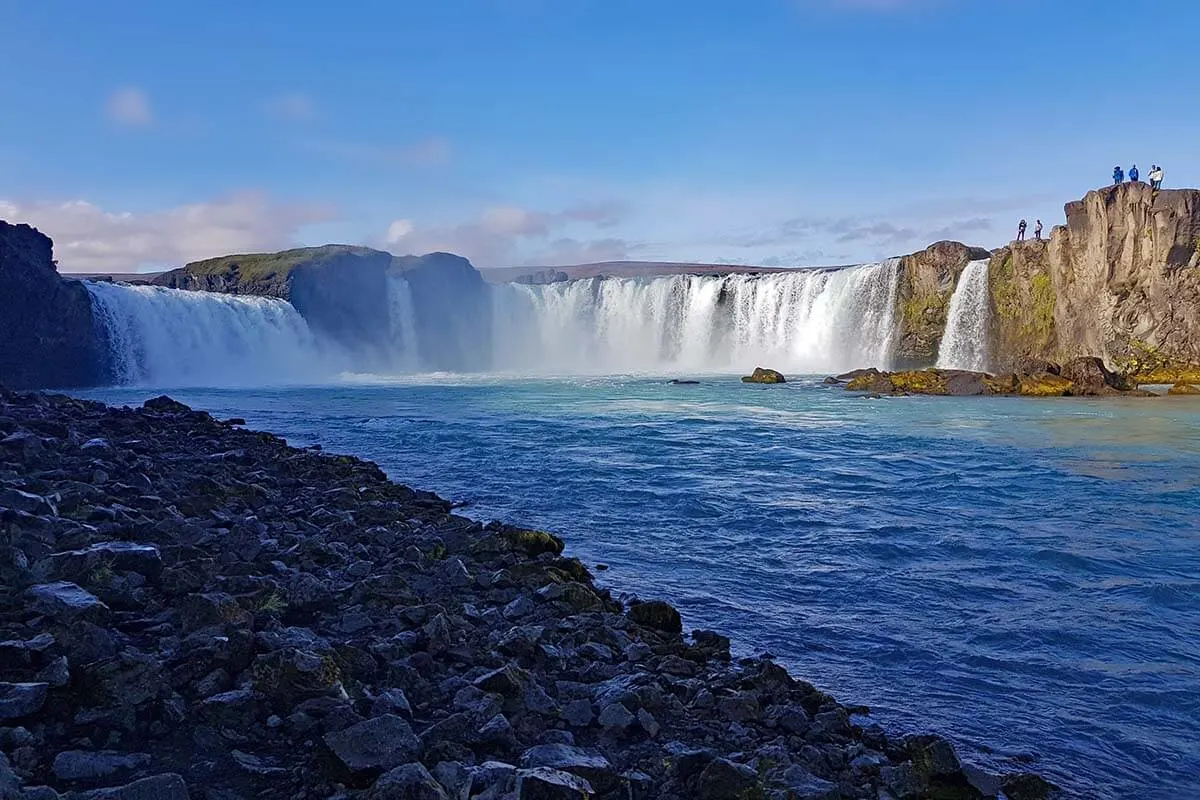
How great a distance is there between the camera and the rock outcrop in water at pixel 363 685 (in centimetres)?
342

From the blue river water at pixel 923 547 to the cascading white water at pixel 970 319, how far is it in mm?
24697

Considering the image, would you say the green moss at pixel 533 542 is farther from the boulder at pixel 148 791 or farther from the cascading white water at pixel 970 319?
the cascading white water at pixel 970 319

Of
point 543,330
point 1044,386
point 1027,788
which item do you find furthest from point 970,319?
point 1027,788

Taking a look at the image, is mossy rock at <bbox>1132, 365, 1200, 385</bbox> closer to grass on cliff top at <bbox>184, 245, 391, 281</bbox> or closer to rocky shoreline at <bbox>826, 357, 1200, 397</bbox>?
rocky shoreline at <bbox>826, 357, 1200, 397</bbox>

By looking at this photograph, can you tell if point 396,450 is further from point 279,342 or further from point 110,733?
point 279,342

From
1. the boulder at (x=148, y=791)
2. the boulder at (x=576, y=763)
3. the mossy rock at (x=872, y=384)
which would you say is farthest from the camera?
the mossy rock at (x=872, y=384)

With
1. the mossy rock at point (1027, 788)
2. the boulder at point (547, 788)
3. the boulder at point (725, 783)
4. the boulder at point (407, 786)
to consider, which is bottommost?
the mossy rock at point (1027, 788)

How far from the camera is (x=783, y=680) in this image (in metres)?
5.43

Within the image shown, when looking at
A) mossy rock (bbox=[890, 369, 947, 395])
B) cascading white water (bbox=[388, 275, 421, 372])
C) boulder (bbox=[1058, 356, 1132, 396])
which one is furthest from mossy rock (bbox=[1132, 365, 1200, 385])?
cascading white water (bbox=[388, 275, 421, 372])

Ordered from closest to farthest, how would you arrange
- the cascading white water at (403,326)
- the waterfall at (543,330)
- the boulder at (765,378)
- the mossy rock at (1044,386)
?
the mossy rock at (1044,386), the boulder at (765,378), the waterfall at (543,330), the cascading white water at (403,326)

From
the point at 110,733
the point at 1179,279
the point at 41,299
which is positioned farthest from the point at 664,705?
the point at 41,299

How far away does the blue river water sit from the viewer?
18.5ft

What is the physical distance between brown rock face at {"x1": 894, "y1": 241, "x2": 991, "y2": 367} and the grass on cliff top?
153 ft

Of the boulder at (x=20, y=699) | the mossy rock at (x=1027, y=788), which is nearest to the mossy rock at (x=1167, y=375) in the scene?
the mossy rock at (x=1027, y=788)
